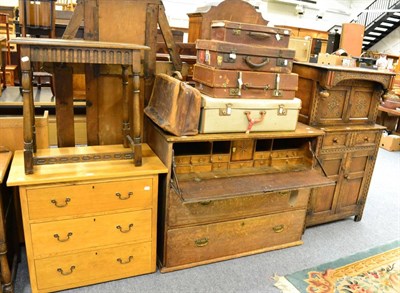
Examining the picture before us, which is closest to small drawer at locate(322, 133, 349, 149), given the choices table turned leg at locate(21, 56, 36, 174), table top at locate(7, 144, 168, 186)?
table top at locate(7, 144, 168, 186)

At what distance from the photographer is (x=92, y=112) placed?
2.28m

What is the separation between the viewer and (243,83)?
2166 mm

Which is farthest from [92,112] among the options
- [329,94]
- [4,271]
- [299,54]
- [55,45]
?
[299,54]

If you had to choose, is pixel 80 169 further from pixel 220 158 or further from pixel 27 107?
pixel 220 158

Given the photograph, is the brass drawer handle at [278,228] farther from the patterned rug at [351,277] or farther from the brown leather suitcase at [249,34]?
the brown leather suitcase at [249,34]

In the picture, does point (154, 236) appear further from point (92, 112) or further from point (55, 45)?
point (55, 45)

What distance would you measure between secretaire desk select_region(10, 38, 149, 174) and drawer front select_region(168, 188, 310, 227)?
0.41 metres

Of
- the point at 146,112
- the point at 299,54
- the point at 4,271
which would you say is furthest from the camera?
the point at 299,54

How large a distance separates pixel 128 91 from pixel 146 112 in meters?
0.20

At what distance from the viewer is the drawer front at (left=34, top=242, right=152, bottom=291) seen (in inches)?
77.2

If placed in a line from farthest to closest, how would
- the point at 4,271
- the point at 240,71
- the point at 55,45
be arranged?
1. the point at 240,71
2. the point at 4,271
3. the point at 55,45

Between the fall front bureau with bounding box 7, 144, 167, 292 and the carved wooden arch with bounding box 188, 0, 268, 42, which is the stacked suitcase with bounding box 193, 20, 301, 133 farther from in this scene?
the carved wooden arch with bounding box 188, 0, 268, 42

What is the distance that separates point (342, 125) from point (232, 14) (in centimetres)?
133

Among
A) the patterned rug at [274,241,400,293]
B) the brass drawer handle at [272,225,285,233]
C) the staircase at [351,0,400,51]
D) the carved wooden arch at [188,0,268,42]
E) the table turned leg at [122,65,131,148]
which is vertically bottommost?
the patterned rug at [274,241,400,293]
